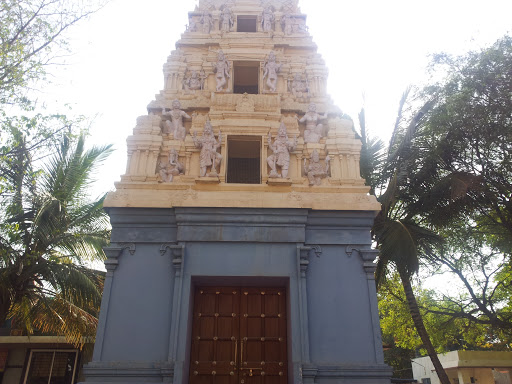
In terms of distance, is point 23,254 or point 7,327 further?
point 7,327

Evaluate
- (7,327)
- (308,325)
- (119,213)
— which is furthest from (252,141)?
(7,327)

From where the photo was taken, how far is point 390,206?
40.9 feet

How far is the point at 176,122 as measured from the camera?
10438 mm

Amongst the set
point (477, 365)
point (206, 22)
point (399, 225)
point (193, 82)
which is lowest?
point (477, 365)

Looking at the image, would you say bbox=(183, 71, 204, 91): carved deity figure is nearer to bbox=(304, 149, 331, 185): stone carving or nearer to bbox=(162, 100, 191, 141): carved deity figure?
bbox=(162, 100, 191, 141): carved deity figure

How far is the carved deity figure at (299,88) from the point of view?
36.9ft

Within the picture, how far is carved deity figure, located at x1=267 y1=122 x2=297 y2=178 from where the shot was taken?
958 cm

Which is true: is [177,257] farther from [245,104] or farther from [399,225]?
[399,225]

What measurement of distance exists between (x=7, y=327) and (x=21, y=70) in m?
10.5

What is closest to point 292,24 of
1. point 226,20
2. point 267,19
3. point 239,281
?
point 267,19

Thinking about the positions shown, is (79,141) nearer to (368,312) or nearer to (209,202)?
(209,202)

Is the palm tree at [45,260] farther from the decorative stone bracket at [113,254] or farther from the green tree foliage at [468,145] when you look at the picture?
the green tree foliage at [468,145]

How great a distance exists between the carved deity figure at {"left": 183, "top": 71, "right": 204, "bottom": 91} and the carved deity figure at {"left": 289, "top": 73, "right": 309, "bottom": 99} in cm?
245

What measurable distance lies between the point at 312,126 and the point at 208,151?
269 centimetres
